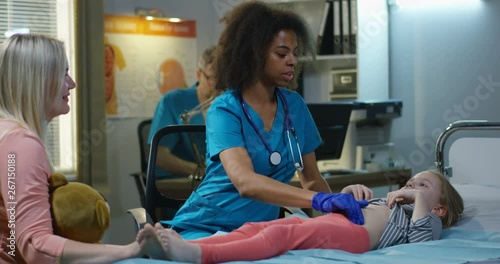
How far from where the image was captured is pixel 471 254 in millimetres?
2041

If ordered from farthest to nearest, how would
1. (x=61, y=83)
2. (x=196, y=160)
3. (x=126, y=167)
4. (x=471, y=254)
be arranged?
(x=126, y=167), (x=196, y=160), (x=471, y=254), (x=61, y=83)

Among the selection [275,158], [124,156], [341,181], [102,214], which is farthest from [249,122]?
[124,156]

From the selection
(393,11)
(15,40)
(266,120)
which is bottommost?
(266,120)

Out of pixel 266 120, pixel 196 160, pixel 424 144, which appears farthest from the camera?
pixel 424 144

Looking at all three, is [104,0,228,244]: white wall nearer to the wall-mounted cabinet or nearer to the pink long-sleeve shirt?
the wall-mounted cabinet

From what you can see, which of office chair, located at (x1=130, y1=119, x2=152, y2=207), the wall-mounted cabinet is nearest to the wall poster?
office chair, located at (x1=130, y1=119, x2=152, y2=207)

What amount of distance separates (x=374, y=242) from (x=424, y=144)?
2.75 m

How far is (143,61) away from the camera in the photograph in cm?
448

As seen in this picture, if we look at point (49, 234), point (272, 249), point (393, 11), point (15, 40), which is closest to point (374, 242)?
point (272, 249)

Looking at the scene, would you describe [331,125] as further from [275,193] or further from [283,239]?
[283,239]

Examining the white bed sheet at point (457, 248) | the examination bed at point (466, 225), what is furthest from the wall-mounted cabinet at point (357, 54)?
the white bed sheet at point (457, 248)

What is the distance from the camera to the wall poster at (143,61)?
4.37 metres

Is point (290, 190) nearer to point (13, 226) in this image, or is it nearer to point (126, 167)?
point (13, 226)

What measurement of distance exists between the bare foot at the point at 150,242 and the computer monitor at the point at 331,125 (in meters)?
2.03
